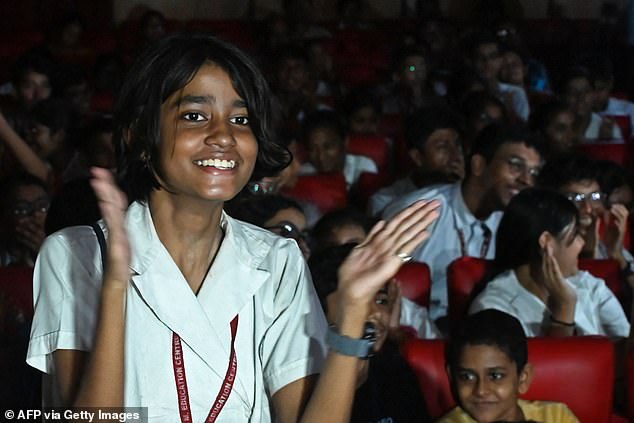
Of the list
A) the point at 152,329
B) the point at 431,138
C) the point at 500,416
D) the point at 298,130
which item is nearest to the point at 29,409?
the point at 152,329

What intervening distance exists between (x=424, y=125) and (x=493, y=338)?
7.96ft

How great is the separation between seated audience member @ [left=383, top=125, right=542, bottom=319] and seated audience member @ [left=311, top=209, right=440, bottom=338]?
60 cm

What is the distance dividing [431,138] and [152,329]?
3.42 metres

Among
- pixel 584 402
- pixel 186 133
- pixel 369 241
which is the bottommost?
pixel 584 402

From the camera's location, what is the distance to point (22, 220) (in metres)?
3.64

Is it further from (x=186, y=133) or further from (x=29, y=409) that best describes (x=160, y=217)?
(x=29, y=409)

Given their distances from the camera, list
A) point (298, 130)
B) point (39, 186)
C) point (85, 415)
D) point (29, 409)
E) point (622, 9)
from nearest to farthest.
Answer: point (85, 415) < point (29, 409) < point (39, 186) < point (298, 130) < point (622, 9)

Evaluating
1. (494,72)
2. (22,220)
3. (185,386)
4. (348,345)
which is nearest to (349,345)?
(348,345)

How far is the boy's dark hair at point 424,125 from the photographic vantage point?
195 inches

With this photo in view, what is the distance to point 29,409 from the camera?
6.69 feet

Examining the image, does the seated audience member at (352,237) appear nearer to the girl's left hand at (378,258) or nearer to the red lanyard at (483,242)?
Answer: the red lanyard at (483,242)

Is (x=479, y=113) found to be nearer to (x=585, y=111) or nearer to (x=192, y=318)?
(x=585, y=111)

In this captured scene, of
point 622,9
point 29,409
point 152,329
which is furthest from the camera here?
point 622,9

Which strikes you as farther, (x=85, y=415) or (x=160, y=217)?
(x=160, y=217)
